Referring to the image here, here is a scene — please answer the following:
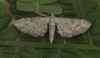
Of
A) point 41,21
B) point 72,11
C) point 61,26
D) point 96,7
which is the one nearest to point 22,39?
point 41,21

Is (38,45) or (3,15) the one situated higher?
(3,15)

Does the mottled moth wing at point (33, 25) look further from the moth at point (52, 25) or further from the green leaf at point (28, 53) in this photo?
the green leaf at point (28, 53)

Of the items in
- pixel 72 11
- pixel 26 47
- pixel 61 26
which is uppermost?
pixel 72 11

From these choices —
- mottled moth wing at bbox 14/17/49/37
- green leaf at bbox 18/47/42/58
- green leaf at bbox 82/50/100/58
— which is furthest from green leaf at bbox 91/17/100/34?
green leaf at bbox 18/47/42/58

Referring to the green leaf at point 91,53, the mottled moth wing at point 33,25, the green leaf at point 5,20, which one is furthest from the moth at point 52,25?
the green leaf at point 91,53

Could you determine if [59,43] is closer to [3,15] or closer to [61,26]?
[61,26]

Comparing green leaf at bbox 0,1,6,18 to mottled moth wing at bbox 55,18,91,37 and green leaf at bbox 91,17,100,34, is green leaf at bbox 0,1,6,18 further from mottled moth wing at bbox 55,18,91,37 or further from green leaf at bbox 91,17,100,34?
green leaf at bbox 91,17,100,34

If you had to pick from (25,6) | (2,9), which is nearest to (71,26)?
(25,6)
